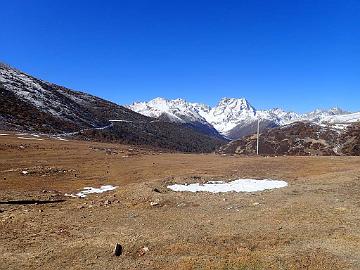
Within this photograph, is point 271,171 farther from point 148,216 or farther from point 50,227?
point 50,227

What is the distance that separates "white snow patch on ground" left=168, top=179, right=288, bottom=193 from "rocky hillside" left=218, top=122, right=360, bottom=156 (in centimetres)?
8021

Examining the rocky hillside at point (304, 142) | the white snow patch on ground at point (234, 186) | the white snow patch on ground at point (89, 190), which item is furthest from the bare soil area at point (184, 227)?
the rocky hillside at point (304, 142)

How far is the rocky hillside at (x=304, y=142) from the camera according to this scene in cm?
10625

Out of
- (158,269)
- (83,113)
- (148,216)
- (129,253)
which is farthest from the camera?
(83,113)

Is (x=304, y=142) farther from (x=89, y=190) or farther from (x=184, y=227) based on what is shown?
(x=184, y=227)

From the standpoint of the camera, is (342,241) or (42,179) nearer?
(342,241)

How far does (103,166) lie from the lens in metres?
40.6

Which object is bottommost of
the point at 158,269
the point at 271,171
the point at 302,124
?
the point at 158,269

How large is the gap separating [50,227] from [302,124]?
129881 mm

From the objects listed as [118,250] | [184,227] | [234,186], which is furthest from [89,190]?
[118,250]

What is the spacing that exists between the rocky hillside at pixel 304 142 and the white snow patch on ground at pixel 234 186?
8021 cm

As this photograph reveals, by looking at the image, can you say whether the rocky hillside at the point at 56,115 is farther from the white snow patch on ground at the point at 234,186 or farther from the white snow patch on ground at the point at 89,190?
the white snow patch on ground at the point at 234,186

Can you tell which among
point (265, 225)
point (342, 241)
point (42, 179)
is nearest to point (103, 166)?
point (42, 179)

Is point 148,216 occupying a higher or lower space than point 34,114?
lower
